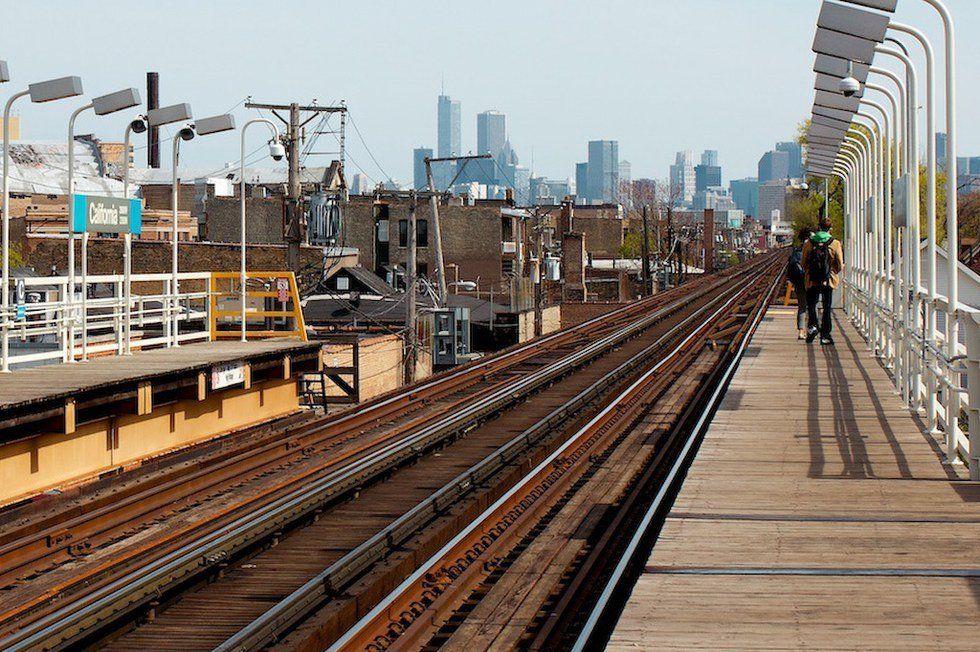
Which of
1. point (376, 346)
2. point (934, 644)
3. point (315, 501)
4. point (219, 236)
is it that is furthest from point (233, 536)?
point (219, 236)

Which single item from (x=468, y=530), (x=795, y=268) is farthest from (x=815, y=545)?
(x=795, y=268)

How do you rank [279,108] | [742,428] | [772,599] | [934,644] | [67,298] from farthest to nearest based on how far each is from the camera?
[279,108], [67,298], [742,428], [772,599], [934,644]

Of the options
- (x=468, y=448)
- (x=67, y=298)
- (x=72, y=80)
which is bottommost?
(x=468, y=448)

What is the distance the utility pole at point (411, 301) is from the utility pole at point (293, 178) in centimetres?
299

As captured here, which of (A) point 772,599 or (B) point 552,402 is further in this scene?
(B) point 552,402

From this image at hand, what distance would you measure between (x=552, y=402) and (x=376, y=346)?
15282 millimetres

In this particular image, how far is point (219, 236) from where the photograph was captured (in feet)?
255

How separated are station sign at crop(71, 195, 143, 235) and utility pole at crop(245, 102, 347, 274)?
13.8 m

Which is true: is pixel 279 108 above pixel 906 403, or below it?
above

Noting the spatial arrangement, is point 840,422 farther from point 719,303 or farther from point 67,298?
point 719,303

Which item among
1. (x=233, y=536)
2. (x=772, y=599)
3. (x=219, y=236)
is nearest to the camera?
(x=772, y=599)

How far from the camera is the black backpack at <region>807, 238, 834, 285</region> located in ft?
65.8

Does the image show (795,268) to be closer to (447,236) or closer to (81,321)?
(81,321)

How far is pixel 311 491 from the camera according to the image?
1287 centimetres
